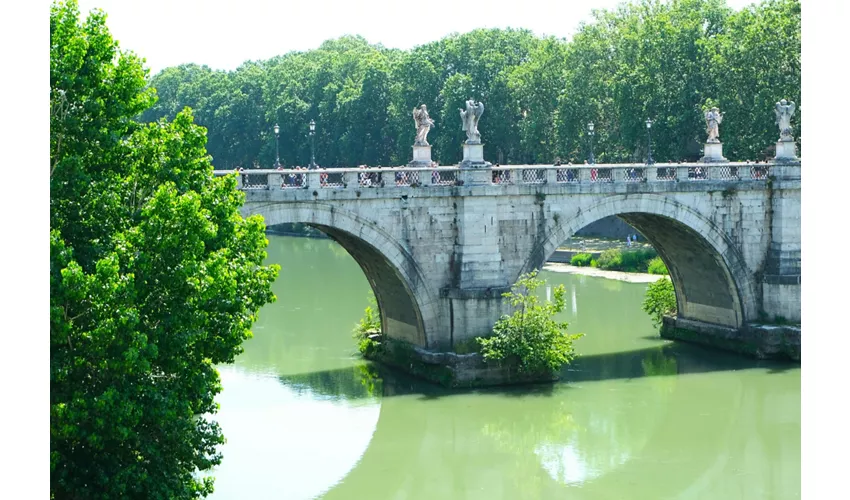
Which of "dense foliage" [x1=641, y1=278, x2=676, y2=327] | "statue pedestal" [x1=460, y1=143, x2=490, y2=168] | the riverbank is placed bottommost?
"dense foliage" [x1=641, y1=278, x2=676, y2=327]

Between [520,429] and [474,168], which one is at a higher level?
[474,168]

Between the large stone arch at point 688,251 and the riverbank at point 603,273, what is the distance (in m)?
11.8

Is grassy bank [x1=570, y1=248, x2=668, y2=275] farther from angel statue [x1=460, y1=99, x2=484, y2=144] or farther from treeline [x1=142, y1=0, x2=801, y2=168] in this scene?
angel statue [x1=460, y1=99, x2=484, y2=144]

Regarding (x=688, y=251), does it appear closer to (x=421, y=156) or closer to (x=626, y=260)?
(x=421, y=156)

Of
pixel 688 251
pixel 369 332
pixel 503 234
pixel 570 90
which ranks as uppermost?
pixel 570 90

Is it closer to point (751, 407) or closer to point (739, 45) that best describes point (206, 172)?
point (751, 407)

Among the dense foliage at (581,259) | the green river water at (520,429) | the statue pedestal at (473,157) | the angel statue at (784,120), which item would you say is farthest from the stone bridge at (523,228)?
the dense foliage at (581,259)

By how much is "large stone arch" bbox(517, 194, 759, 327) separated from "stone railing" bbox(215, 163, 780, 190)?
643 millimetres

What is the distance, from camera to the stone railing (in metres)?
26.7

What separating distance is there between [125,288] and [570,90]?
39.4 m

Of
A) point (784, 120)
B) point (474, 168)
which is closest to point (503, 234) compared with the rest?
point (474, 168)

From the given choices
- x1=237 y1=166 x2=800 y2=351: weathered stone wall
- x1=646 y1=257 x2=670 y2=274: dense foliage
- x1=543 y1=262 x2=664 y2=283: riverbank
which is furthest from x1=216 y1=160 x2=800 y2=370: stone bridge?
x1=646 y1=257 x2=670 y2=274: dense foliage

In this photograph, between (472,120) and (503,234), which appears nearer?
(472,120)

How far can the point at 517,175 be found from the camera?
28.6m
